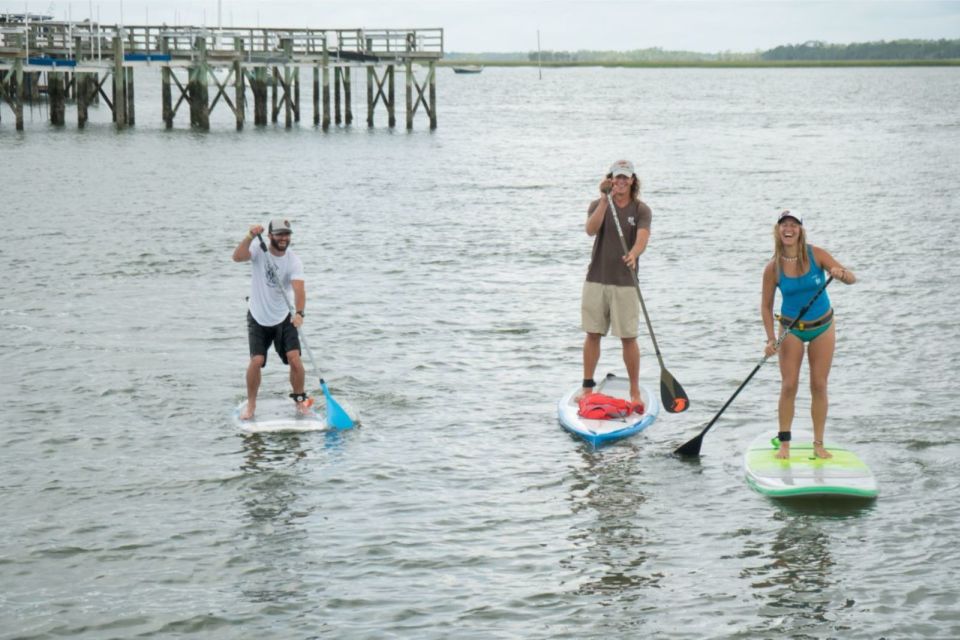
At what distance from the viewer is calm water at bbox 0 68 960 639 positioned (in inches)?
344

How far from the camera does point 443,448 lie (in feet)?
39.5

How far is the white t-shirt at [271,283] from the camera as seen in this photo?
38.5 feet

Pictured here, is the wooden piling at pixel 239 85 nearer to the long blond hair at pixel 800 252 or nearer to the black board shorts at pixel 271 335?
the black board shorts at pixel 271 335

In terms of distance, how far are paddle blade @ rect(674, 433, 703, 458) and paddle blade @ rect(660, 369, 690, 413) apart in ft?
1.80

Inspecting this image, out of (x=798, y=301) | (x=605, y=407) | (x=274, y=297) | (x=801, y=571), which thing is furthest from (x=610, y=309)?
(x=801, y=571)

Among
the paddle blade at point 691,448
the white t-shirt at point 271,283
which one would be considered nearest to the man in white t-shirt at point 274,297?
the white t-shirt at point 271,283

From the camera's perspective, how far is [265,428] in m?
12.3

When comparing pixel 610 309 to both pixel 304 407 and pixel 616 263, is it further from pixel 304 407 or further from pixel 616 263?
pixel 304 407

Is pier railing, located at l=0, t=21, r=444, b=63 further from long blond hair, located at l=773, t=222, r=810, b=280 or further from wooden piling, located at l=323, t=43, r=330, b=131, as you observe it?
long blond hair, located at l=773, t=222, r=810, b=280

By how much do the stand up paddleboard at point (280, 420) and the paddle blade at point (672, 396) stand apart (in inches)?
129

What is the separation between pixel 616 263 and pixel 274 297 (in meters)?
3.20

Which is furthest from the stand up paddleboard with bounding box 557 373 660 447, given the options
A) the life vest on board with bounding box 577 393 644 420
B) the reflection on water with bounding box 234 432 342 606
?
the reflection on water with bounding box 234 432 342 606

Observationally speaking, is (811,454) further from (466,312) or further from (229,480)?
(466,312)

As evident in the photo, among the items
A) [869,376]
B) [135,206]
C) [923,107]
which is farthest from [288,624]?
[923,107]
